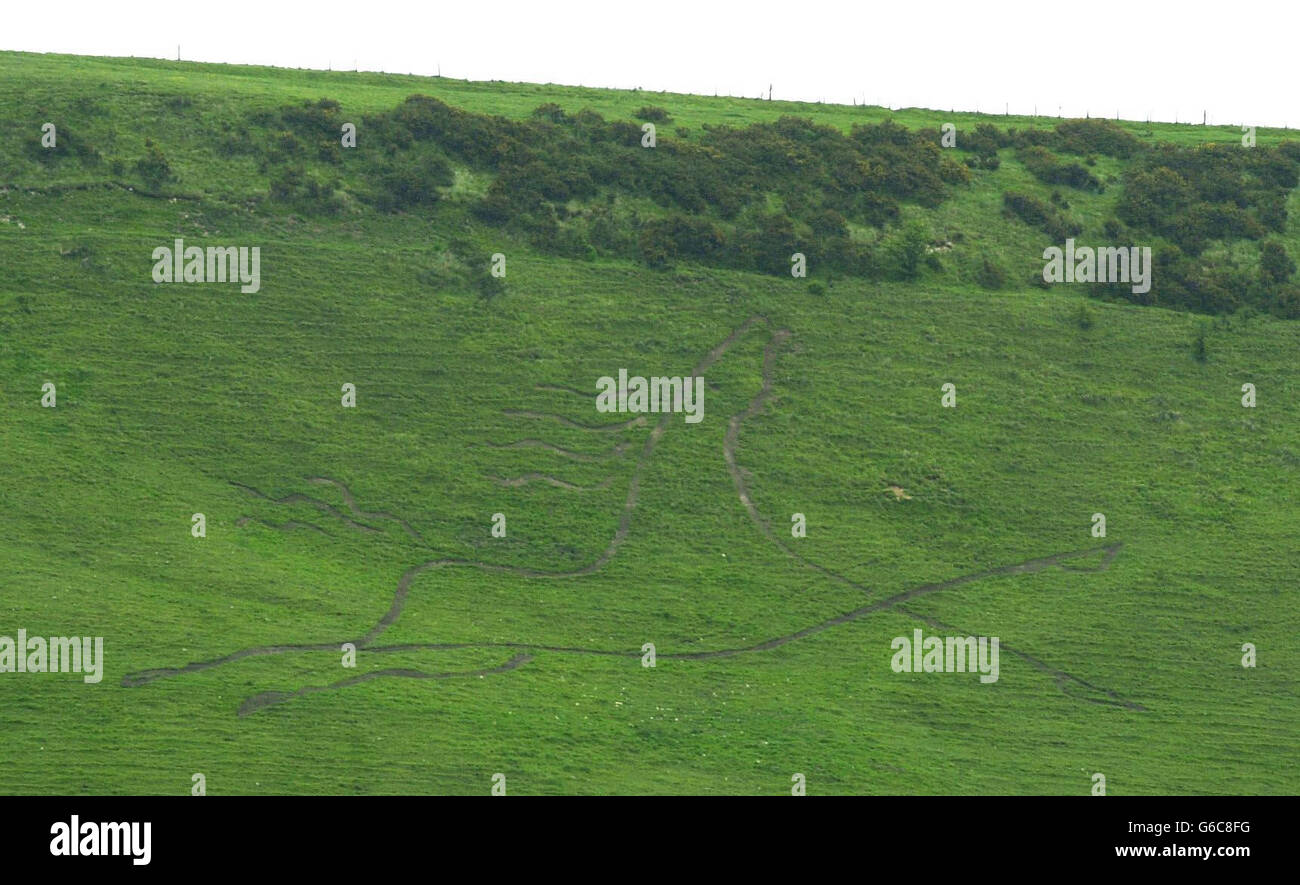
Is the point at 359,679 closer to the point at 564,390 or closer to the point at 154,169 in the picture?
the point at 564,390

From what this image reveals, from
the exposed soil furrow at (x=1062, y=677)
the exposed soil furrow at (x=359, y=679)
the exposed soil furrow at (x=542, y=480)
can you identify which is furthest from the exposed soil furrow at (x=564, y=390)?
the exposed soil furrow at (x=1062, y=677)

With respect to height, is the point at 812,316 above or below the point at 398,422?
above

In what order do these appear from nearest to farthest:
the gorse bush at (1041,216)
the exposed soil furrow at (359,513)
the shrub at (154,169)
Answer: the exposed soil furrow at (359,513)
the shrub at (154,169)
the gorse bush at (1041,216)

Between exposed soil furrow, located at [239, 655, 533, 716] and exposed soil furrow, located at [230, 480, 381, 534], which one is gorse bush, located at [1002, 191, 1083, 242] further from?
exposed soil furrow, located at [239, 655, 533, 716]

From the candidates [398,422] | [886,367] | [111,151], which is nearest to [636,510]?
[398,422]

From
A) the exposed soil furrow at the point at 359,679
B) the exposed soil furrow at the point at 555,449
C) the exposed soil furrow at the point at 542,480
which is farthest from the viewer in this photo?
the exposed soil furrow at the point at 555,449

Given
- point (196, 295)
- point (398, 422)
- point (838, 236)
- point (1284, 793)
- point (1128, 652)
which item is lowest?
point (1284, 793)

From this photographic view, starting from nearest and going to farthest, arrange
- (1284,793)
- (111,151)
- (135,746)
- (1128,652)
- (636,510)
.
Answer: (135,746), (1284,793), (1128,652), (636,510), (111,151)

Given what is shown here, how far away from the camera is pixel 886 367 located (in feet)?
244

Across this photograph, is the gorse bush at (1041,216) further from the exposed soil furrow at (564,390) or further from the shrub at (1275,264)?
the exposed soil furrow at (564,390)

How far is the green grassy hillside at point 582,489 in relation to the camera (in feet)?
166

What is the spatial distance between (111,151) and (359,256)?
606 inches

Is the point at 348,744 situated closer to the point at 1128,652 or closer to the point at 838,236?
the point at 1128,652

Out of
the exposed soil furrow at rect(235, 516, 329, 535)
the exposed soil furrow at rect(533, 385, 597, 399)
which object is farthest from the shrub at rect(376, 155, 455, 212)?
the exposed soil furrow at rect(235, 516, 329, 535)
